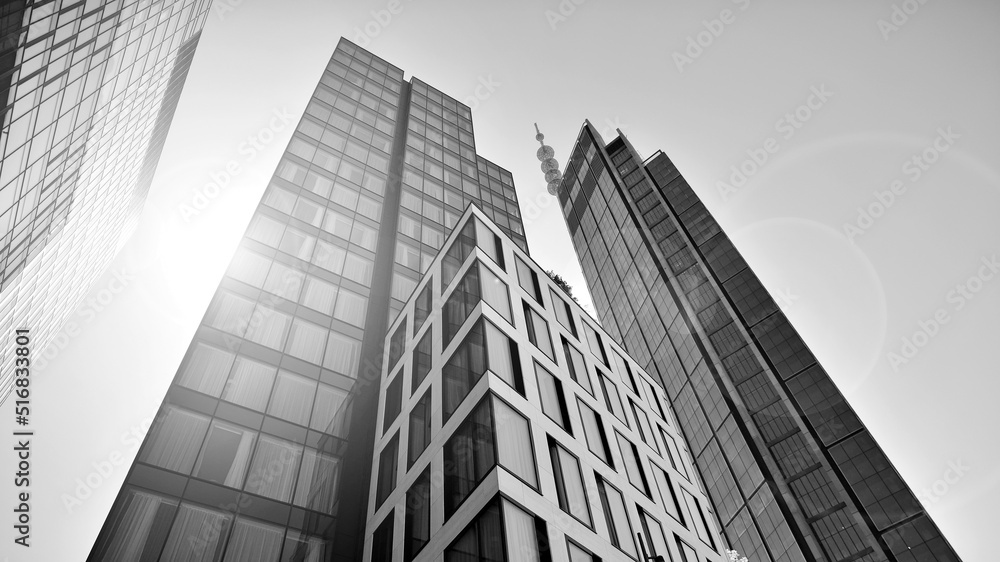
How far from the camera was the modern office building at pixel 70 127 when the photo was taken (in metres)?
23.6

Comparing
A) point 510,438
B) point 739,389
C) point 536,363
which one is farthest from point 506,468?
point 739,389

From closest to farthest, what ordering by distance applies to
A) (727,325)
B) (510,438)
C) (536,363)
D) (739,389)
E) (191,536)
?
(510,438), (191,536), (536,363), (739,389), (727,325)

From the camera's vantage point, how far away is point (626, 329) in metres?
117

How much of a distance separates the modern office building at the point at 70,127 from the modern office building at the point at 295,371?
10.7 metres

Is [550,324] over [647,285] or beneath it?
beneath

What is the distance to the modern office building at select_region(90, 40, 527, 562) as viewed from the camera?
2198cm

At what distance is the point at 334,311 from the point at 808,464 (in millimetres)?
68358

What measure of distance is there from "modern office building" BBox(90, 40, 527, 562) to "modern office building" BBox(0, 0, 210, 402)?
10.7 meters

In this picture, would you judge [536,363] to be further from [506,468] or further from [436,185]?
[436,185]

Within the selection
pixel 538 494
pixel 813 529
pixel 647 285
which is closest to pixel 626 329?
pixel 647 285

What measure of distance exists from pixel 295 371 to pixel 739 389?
243 feet

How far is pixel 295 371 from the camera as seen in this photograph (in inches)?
1153

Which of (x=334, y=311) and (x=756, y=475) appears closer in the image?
(x=334, y=311)

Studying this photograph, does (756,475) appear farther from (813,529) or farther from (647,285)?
(647,285)
